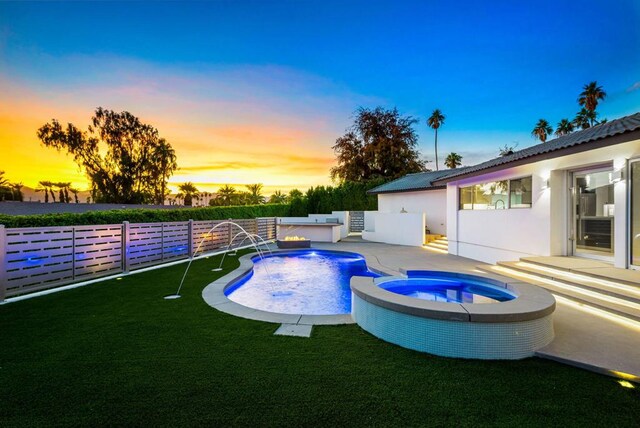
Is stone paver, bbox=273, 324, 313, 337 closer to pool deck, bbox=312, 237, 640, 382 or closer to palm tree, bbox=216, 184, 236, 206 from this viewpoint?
pool deck, bbox=312, 237, 640, 382

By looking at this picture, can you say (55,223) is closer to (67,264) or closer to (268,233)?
(67,264)

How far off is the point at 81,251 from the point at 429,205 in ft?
53.9

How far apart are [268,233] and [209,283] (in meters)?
11.6

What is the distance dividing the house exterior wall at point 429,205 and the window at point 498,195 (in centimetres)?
491

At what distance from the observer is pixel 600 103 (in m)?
34.1

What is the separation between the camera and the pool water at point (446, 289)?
5.80 m

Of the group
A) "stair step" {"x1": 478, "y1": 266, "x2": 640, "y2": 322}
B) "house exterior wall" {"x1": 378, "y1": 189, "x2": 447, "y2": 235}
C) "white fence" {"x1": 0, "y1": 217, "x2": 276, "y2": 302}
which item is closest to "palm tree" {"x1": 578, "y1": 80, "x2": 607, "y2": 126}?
"house exterior wall" {"x1": 378, "y1": 189, "x2": 447, "y2": 235}

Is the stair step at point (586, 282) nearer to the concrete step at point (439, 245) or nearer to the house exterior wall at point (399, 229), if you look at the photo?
the concrete step at point (439, 245)

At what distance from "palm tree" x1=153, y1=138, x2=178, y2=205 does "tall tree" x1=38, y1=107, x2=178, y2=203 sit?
12 centimetres

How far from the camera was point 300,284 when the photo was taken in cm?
906

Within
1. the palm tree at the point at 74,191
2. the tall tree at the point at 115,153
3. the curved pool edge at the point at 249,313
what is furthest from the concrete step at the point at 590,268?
the palm tree at the point at 74,191

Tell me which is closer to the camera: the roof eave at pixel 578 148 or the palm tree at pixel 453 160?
the roof eave at pixel 578 148

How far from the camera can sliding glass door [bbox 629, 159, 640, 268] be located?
6.04m

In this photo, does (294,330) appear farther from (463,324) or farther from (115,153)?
(115,153)
